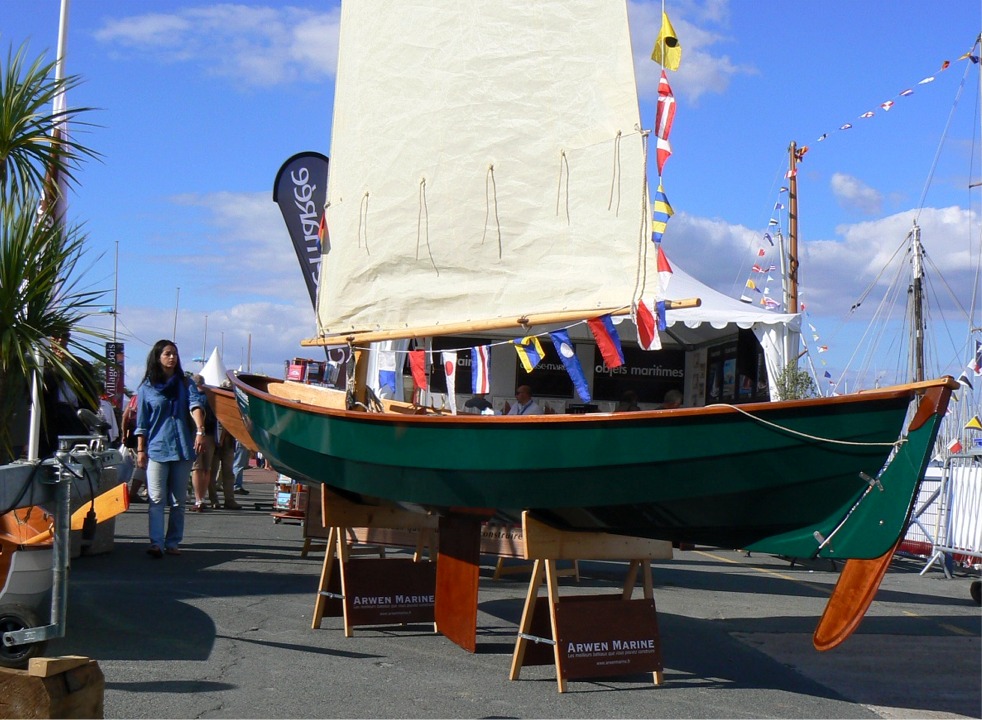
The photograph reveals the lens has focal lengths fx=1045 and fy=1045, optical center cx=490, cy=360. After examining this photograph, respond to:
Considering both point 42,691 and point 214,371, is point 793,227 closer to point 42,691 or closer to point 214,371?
point 214,371

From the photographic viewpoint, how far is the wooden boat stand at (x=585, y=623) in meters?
4.92

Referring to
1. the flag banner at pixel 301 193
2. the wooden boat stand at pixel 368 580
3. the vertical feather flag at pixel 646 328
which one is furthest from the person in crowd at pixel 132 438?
the vertical feather flag at pixel 646 328

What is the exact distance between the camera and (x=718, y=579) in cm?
921

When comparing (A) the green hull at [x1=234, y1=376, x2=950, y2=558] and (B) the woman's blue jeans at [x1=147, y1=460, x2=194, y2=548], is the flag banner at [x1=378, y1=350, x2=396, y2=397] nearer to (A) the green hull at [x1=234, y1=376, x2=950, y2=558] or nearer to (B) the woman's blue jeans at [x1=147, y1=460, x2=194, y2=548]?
(B) the woman's blue jeans at [x1=147, y1=460, x2=194, y2=548]

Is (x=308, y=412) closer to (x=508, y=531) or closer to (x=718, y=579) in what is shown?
(x=508, y=531)

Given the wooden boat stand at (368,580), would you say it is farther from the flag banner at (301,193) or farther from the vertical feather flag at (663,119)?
the flag banner at (301,193)

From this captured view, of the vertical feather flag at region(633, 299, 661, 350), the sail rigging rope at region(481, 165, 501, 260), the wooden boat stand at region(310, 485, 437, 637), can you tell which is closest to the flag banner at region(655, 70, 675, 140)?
the vertical feather flag at region(633, 299, 661, 350)

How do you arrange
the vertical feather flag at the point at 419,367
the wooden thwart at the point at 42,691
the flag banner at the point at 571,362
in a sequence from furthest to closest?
the vertical feather flag at the point at 419,367
the flag banner at the point at 571,362
the wooden thwart at the point at 42,691

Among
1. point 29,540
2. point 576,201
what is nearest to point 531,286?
point 576,201

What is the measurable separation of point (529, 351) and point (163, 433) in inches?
137

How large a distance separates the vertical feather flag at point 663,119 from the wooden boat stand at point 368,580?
2.59m

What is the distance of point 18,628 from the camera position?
13.0 ft

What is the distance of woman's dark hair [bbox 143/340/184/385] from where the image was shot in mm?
8188

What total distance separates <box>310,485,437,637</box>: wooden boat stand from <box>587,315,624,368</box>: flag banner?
5.36ft
